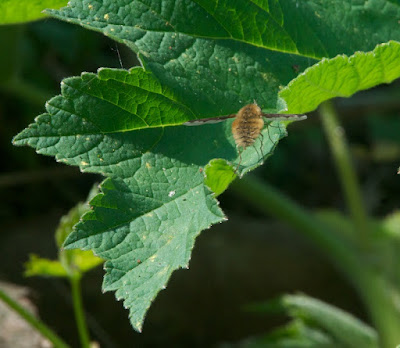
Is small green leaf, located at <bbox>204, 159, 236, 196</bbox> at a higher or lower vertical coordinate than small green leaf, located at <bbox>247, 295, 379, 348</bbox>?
lower

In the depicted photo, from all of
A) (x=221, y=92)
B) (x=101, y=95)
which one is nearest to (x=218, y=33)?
(x=221, y=92)

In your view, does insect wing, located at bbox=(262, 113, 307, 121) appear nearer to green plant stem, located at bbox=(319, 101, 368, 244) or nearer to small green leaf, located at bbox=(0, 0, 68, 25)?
small green leaf, located at bbox=(0, 0, 68, 25)

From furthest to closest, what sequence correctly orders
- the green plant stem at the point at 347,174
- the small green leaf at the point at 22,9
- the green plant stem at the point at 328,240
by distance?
the green plant stem at the point at 347,174 < the green plant stem at the point at 328,240 < the small green leaf at the point at 22,9

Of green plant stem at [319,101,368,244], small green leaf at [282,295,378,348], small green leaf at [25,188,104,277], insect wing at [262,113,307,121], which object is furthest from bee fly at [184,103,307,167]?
green plant stem at [319,101,368,244]

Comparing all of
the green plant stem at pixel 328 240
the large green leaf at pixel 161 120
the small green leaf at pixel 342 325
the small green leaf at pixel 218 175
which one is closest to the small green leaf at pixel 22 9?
the large green leaf at pixel 161 120

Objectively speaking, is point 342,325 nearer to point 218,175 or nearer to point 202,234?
point 202,234

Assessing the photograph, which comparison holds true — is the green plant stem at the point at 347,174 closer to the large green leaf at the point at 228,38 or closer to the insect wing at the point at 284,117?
the large green leaf at the point at 228,38
